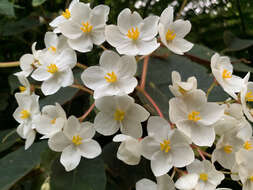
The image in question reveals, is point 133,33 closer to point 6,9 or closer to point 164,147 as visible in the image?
point 164,147

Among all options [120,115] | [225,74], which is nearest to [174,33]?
[225,74]

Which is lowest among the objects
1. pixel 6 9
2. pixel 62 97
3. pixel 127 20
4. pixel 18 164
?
pixel 18 164

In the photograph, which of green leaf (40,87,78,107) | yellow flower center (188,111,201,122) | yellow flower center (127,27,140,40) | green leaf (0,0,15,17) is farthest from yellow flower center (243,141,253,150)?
green leaf (0,0,15,17)

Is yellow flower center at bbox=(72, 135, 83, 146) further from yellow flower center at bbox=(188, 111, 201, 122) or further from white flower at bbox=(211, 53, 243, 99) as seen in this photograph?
white flower at bbox=(211, 53, 243, 99)

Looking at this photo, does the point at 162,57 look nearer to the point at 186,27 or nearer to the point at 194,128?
the point at 186,27

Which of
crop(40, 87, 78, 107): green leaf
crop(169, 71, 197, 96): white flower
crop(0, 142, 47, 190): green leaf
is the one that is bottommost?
crop(0, 142, 47, 190): green leaf

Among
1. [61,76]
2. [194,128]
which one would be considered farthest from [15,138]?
[194,128]
